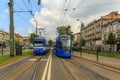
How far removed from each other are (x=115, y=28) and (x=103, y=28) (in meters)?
16.2

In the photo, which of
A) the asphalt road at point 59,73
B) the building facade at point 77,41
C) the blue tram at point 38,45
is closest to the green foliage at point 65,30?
the building facade at point 77,41

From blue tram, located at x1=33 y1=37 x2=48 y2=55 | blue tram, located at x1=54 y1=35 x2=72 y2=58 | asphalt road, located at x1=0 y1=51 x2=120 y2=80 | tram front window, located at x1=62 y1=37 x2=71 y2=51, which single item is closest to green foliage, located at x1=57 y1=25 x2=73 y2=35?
blue tram, located at x1=33 y1=37 x2=48 y2=55

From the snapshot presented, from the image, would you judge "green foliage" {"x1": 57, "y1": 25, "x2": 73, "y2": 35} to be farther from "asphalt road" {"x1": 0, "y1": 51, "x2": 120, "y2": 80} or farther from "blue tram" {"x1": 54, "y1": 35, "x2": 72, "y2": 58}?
"asphalt road" {"x1": 0, "y1": 51, "x2": 120, "y2": 80}

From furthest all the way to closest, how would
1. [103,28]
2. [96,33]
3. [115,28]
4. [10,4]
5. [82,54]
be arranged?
[96,33] → [103,28] → [115,28] → [82,54] → [10,4]

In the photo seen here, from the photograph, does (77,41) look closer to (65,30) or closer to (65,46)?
(65,30)

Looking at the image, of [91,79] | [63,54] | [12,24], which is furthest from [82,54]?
[91,79]

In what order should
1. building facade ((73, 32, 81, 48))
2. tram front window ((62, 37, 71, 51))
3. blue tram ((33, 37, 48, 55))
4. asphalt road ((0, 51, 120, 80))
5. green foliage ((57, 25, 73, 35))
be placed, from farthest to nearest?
green foliage ((57, 25, 73, 35)) < building facade ((73, 32, 81, 48)) < blue tram ((33, 37, 48, 55)) < tram front window ((62, 37, 71, 51)) < asphalt road ((0, 51, 120, 80))

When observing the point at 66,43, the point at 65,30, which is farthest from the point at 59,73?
the point at 65,30

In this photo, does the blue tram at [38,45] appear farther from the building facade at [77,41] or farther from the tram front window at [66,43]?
the building facade at [77,41]

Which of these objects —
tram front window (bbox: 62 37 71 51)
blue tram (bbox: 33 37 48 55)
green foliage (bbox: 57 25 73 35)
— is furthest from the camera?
green foliage (bbox: 57 25 73 35)

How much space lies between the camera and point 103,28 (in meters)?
96.5

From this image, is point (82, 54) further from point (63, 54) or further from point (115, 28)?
point (115, 28)

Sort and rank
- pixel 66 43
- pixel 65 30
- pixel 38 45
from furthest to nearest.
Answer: pixel 65 30 → pixel 38 45 → pixel 66 43

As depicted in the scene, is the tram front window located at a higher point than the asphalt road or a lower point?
higher
